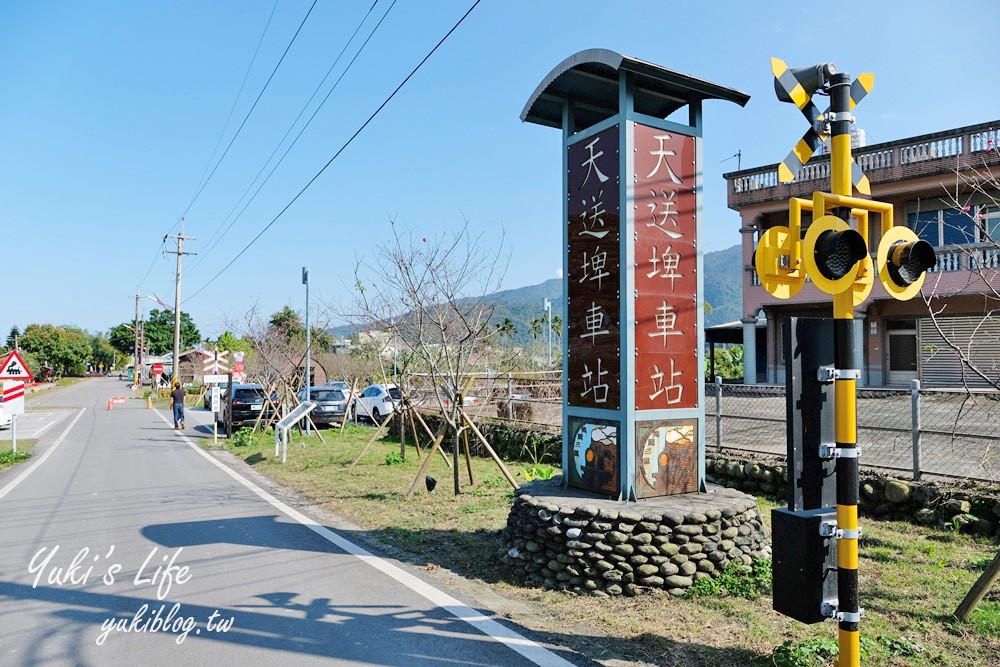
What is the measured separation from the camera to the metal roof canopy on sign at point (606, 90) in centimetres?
649

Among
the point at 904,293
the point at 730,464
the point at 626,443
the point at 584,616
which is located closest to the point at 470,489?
the point at 730,464

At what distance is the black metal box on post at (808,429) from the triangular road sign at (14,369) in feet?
56.1

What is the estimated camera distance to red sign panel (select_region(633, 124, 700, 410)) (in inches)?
254

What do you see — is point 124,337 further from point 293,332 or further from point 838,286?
point 838,286

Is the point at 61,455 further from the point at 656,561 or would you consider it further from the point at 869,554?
the point at 869,554

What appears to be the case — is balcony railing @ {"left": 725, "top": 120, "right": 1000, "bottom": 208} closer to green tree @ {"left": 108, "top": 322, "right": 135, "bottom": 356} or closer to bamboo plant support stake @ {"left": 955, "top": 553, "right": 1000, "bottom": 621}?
bamboo plant support stake @ {"left": 955, "top": 553, "right": 1000, "bottom": 621}

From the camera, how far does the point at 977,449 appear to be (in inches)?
332

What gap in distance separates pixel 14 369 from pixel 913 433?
18.0 meters

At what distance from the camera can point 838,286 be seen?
3271 millimetres

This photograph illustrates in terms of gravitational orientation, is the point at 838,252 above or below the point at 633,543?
above

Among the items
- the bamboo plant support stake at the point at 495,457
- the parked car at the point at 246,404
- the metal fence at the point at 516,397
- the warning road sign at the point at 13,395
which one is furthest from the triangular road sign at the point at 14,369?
the bamboo plant support stake at the point at 495,457

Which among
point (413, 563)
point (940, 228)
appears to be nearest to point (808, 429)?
point (413, 563)

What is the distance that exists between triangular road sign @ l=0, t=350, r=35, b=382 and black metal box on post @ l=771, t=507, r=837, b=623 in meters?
17.1

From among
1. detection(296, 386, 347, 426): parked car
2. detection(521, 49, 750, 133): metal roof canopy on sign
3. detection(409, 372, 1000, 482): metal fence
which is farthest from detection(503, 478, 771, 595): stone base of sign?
detection(296, 386, 347, 426): parked car
